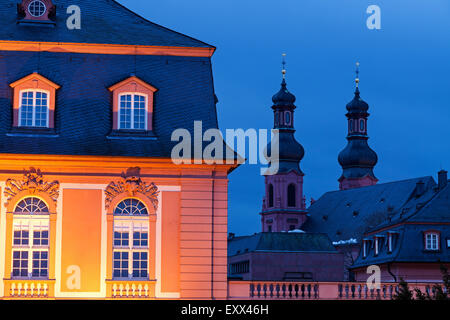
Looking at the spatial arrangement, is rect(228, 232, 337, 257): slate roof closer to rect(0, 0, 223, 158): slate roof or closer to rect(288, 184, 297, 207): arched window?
rect(0, 0, 223, 158): slate roof

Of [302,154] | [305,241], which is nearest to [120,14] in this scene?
[305,241]

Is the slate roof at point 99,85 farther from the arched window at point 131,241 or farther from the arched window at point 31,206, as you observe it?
the arched window at point 131,241

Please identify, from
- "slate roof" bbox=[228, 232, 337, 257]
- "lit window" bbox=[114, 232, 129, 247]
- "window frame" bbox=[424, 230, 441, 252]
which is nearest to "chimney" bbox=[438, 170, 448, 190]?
"window frame" bbox=[424, 230, 441, 252]

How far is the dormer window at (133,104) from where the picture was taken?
3828cm

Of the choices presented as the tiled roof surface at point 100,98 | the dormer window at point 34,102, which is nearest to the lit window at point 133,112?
the tiled roof surface at point 100,98

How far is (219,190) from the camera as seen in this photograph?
124 ft

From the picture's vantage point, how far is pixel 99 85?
38.5 m

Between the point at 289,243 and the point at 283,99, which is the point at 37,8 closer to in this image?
the point at 289,243

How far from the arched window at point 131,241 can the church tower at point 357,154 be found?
126 meters

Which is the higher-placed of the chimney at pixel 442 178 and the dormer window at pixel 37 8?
the chimney at pixel 442 178

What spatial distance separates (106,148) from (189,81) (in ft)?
13.7

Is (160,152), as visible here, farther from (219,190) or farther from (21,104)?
(21,104)

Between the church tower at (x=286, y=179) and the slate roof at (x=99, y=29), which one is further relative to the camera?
the church tower at (x=286, y=179)

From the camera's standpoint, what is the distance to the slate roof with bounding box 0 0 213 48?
39188 millimetres
